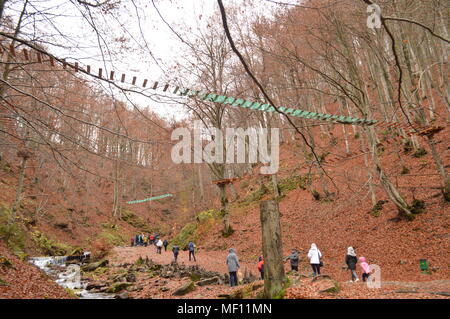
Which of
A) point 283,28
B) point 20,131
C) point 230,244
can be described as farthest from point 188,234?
point 20,131

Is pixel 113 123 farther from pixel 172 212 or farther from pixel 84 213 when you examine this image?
pixel 172 212

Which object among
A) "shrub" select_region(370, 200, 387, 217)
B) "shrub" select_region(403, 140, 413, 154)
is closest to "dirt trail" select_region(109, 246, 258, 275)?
"shrub" select_region(370, 200, 387, 217)

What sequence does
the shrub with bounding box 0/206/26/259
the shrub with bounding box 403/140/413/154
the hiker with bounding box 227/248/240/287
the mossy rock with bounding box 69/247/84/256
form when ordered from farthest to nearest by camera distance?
1. the mossy rock with bounding box 69/247/84/256
2. the shrub with bounding box 403/140/413/154
3. the shrub with bounding box 0/206/26/259
4. the hiker with bounding box 227/248/240/287

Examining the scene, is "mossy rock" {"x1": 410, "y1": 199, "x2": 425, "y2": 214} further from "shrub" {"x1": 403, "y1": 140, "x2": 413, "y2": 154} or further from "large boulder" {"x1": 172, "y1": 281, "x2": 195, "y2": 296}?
"large boulder" {"x1": 172, "y1": 281, "x2": 195, "y2": 296}

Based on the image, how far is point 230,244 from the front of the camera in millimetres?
16266

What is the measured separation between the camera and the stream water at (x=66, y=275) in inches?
377

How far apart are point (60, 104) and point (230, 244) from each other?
1398 cm

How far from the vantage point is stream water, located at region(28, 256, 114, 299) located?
31.4 feet

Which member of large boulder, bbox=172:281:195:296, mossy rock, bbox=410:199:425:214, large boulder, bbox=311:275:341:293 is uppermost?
mossy rock, bbox=410:199:425:214

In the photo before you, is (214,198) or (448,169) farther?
(214,198)

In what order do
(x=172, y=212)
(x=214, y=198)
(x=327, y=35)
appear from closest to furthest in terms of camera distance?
(x=327, y=35), (x=214, y=198), (x=172, y=212)
